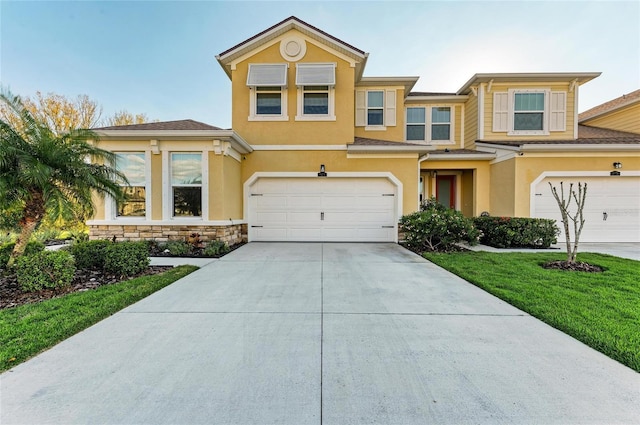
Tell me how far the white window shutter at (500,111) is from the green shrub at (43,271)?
45.3 feet

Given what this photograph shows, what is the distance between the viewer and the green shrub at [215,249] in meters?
7.47

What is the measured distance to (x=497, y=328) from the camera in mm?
3164

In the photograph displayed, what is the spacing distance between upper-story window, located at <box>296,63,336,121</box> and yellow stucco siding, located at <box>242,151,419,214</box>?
128 cm

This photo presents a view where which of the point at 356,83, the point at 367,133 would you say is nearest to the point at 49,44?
the point at 356,83

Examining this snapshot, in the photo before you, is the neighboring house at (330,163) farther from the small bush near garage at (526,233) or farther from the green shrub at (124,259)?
the green shrub at (124,259)

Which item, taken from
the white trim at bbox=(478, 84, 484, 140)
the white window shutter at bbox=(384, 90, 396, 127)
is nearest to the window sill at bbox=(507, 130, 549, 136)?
the white trim at bbox=(478, 84, 484, 140)

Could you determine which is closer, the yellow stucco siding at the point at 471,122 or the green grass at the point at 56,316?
the green grass at the point at 56,316

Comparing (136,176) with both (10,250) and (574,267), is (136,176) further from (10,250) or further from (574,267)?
(574,267)

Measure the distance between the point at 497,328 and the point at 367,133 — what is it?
9.41 m

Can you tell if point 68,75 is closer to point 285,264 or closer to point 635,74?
point 285,264

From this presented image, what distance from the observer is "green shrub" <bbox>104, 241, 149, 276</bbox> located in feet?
17.3

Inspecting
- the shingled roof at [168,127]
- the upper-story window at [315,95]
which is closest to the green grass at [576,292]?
the upper-story window at [315,95]

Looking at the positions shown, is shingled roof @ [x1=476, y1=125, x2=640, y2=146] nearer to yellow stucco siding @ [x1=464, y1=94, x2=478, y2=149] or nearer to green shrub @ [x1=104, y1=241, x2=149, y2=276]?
yellow stucco siding @ [x1=464, y1=94, x2=478, y2=149]

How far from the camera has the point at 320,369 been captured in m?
2.38
